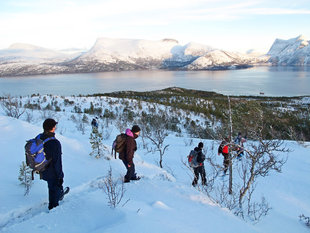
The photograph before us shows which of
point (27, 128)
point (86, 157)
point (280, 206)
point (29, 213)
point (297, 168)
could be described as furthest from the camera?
point (297, 168)

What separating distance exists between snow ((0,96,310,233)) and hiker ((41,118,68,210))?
0.64ft

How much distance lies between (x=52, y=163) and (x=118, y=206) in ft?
3.62

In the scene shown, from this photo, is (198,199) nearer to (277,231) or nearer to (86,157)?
(277,231)

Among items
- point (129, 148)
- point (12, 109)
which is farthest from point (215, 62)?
point (129, 148)

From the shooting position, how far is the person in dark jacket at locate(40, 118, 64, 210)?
2.99m

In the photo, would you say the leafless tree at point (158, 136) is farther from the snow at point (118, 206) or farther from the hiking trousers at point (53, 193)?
the hiking trousers at point (53, 193)

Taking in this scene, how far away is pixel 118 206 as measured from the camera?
315cm

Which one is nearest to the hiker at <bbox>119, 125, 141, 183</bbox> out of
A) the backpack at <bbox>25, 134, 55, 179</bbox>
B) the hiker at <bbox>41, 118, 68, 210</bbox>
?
the hiker at <bbox>41, 118, 68, 210</bbox>

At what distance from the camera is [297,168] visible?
7758 millimetres

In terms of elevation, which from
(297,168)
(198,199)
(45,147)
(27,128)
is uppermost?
(45,147)

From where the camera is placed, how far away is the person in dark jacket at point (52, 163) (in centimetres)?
299

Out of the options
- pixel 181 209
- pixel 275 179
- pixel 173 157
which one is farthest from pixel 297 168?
pixel 181 209

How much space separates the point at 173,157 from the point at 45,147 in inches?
262

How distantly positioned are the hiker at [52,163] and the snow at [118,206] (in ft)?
0.64
